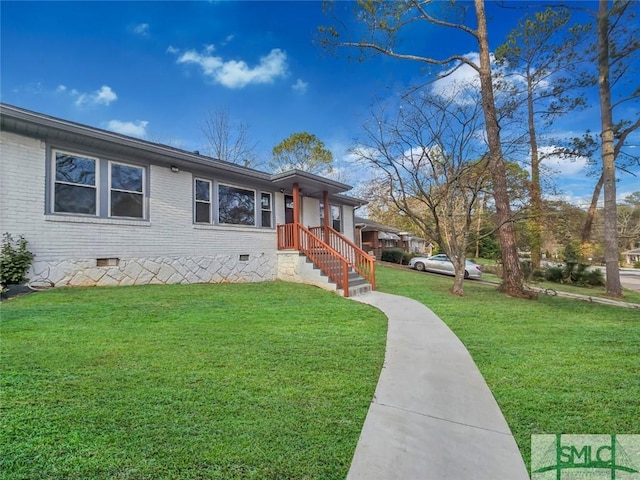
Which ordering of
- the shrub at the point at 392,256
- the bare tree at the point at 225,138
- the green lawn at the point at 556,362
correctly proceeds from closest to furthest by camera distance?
the green lawn at the point at 556,362 → the bare tree at the point at 225,138 → the shrub at the point at 392,256

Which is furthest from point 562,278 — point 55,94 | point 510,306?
point 55,94

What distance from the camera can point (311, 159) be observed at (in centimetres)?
2559

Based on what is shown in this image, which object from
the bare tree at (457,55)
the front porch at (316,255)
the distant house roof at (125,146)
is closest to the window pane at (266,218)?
the front porch at (316,255)

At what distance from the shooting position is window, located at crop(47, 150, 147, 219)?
692 cm

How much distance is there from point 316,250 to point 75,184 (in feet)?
21.4

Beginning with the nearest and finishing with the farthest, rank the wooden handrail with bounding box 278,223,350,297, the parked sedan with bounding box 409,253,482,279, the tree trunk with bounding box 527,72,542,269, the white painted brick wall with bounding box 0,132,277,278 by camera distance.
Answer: the white painted brick wall with bounding box 0,132,277,278 → the wooden handrail with bounding box 278,223,350,297 → the tree trunk with bounding box 527,72,542,269 → the parked sedan with bounding box 409,253,482,279

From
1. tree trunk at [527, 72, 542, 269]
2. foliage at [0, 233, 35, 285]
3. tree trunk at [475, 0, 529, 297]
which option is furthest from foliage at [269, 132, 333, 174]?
foliage at [0, 233, 35, 285]

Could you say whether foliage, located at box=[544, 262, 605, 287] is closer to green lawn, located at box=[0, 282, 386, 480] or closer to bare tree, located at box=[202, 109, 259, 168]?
green lawn, located at box=[0, 282, 386, 480]

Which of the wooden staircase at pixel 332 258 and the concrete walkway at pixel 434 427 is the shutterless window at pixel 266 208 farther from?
the concrete walkway at pixel 434 427

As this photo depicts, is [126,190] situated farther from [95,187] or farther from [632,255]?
[632,255]

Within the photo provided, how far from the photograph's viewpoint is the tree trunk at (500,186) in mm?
8883

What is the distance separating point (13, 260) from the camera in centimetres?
614

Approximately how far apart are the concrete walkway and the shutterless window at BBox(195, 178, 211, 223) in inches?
296

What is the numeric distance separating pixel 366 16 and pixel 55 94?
484 inches
